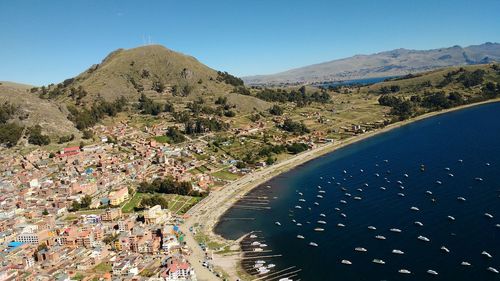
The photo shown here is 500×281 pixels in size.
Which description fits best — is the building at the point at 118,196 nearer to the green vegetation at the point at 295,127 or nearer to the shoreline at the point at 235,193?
the shoreline at the point at 235,193

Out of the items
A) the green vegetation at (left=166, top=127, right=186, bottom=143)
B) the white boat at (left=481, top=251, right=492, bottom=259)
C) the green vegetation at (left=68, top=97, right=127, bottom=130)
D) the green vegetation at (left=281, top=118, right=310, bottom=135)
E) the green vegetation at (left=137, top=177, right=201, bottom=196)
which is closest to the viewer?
the white boat at (left=481, top=251, right=492, bottom=259)

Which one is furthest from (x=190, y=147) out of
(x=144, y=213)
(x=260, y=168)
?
(x=144, y=213)

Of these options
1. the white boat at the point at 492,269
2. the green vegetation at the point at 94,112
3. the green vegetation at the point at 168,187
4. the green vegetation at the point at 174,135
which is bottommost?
the white boat at the point at 492,269

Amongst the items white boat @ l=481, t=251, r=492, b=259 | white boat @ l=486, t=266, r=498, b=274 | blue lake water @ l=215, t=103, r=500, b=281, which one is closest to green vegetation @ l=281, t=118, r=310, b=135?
blue lake water @ l=215, t=103, r=500, b=281

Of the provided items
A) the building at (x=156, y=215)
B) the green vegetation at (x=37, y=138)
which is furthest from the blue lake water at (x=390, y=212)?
the green vegetation at (x=37, y=138)

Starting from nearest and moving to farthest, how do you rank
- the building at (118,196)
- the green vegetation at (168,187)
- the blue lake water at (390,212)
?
the blue lake water at (390,212), the building at (118,196), the green vegetation at (168,187)

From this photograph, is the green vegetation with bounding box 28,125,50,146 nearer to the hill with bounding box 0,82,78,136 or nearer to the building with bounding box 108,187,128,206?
the hill with bounding box 0,82,78,136

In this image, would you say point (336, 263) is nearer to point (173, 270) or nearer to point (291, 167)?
point (173, 270)

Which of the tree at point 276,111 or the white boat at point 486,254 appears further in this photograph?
the tree at point 276,111
